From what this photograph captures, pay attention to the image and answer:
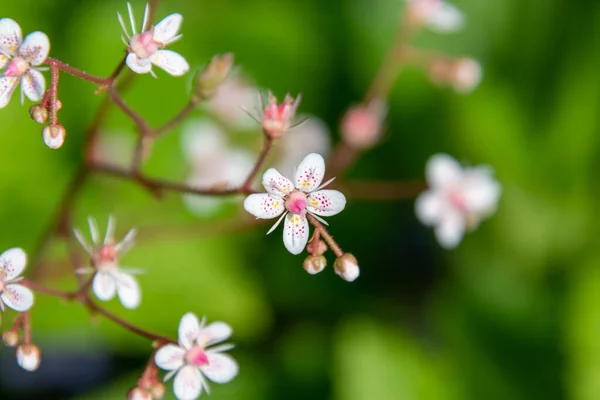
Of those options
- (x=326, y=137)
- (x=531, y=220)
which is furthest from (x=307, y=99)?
(x=531, y=220)

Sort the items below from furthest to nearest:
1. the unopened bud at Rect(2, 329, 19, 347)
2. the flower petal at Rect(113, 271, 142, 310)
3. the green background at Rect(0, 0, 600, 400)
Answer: the green background at Rect(0, 0, 600, 400) → the flower petal at Rect(113, 271, 142, 310) → the unopened bud at Rect(2, 329, 19, 347)

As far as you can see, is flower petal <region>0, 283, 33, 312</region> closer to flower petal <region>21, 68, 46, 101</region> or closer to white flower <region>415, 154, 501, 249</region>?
flower petal <region>21, 68, 46, 101</region>

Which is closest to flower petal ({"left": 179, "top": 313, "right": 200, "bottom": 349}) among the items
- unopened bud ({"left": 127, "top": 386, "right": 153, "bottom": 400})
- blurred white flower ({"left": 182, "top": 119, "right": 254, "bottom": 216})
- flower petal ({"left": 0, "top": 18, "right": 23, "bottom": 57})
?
unopened bud ({"left": 127, "top": 386, "right": 153, "bottom": 400})

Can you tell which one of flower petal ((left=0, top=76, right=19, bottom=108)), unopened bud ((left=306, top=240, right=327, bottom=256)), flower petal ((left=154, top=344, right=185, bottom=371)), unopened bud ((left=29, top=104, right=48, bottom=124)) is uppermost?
flower petal ((left=0, top=76, right=19, bottom=108))

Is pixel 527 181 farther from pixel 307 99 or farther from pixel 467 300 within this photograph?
pixel 307 99

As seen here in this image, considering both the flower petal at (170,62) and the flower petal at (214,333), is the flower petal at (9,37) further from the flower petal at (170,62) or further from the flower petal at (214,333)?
the flower petal at (214,333)

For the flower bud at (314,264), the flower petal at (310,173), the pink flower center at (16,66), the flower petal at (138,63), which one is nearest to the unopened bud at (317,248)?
the flower bud at (314,264)
